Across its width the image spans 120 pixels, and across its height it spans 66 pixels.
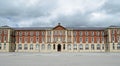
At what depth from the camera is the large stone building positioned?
64.5 m

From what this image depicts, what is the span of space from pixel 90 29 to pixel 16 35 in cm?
2569

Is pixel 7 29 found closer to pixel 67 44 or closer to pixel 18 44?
pixel 18 44

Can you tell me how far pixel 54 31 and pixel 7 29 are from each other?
50.9ft

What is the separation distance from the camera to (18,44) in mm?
66062

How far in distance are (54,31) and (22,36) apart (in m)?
11.2

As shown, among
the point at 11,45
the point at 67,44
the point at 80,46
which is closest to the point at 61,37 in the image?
the point at 67,44

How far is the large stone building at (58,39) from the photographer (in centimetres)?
6450

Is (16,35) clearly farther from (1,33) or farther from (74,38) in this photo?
(74,38)

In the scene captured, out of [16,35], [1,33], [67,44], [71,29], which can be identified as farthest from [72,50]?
[1,33]

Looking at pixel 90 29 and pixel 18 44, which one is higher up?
pixel 90 29

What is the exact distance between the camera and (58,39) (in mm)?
64938

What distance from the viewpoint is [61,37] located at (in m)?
65.1

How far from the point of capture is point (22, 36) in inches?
2611

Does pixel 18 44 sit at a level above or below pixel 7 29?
below
